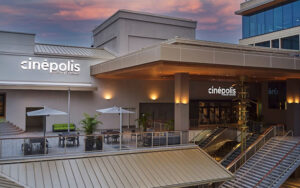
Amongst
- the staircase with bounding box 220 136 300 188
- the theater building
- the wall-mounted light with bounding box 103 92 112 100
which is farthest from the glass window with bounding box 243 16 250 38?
the wall-mounted light with bounding box 103 92 112 100

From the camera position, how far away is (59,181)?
12.5m

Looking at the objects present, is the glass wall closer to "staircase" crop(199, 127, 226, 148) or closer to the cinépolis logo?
"staircase" crop(199, 127, 226, 148)

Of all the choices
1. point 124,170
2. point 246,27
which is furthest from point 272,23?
point 124,170

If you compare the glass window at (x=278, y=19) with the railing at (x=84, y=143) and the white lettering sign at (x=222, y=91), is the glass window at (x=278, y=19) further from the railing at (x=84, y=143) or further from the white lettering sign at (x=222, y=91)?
the railing at (x=84, y=143)

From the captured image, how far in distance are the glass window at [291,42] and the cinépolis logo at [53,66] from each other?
24.7m

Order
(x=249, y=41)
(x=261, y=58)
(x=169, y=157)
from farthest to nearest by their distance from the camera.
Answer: (x=249, y=41), (x=261, y=58), (x=169, y=157)

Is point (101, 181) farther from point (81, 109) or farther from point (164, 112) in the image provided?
point (164, 112)

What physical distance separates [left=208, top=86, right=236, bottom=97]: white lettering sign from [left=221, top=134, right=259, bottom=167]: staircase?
588cm

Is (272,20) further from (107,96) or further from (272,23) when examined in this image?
(107,96)

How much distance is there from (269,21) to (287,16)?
277 centimetres

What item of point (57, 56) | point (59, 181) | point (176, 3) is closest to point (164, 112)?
point (57, 56)

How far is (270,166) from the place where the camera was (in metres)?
18.7

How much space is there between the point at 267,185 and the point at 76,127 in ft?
50.8

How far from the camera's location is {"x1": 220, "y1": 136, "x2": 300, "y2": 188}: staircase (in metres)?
17.4
